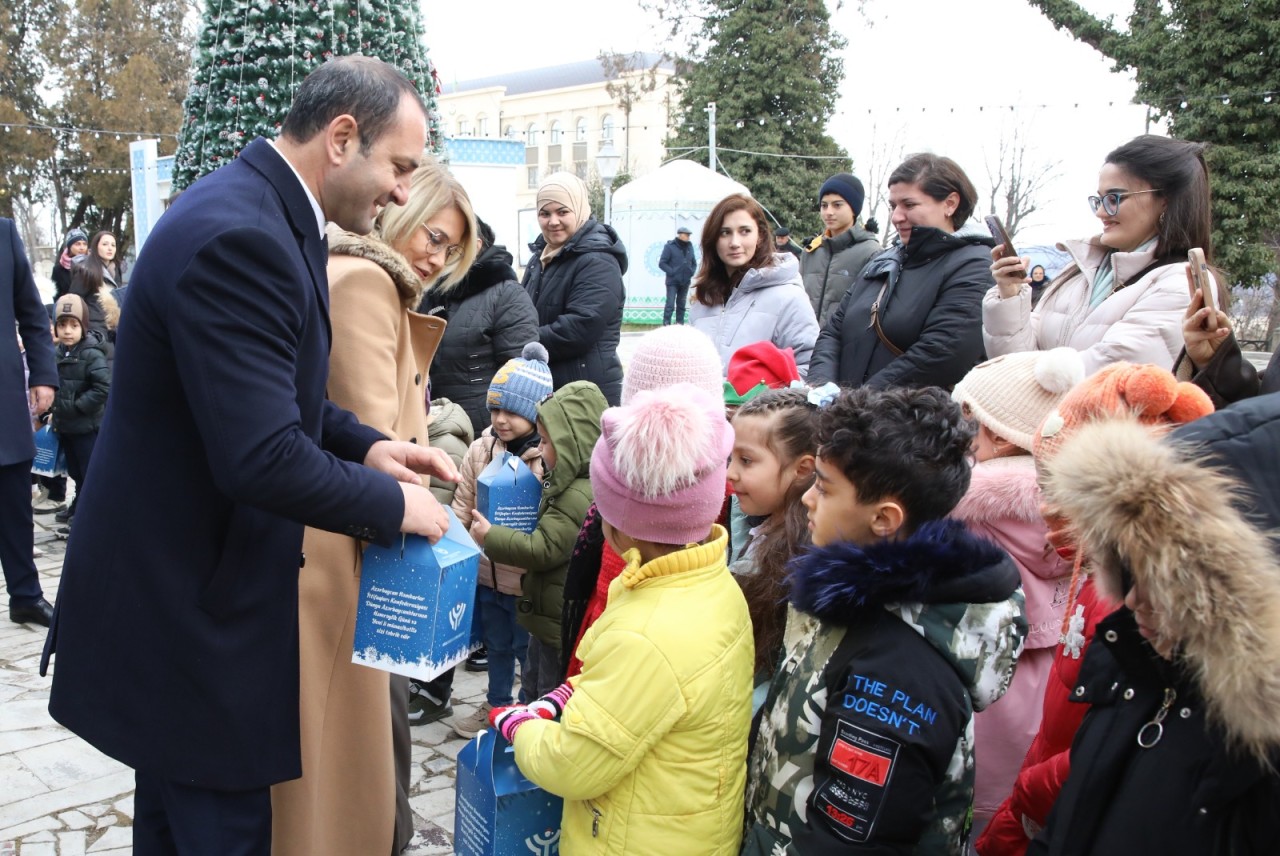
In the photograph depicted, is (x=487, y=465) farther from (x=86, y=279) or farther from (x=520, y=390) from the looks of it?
(x=86, y=279)

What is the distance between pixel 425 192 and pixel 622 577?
1.60m

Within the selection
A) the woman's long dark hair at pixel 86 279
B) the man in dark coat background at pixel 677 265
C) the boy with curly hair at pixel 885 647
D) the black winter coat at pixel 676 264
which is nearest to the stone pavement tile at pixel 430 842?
the boy with curly hair at pixel 885 647

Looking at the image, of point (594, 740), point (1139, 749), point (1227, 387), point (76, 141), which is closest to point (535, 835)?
point (594, 740)

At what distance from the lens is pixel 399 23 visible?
4.27 m

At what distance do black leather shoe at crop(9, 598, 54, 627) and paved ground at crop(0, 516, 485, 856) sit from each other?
25.3 inches

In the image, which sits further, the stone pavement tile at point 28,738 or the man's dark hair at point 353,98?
the stone pavement tile at point 28,738

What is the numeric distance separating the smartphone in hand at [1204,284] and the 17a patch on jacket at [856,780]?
6.00 ft

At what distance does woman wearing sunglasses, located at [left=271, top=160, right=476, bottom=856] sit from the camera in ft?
7.59

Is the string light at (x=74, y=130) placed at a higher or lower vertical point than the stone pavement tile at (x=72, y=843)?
higher

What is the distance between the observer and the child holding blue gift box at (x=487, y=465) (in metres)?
3.80

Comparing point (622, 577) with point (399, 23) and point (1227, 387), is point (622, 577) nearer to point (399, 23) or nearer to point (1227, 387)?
point (1227, 387)

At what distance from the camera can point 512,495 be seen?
3613mm

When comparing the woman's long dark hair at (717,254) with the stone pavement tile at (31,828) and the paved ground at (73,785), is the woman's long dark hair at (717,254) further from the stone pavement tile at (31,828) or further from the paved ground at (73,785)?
the stone pavement tile at (31,828)

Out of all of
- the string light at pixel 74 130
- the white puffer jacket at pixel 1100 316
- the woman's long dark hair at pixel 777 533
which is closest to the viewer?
the woman's long dark hair at pixel 777 533
